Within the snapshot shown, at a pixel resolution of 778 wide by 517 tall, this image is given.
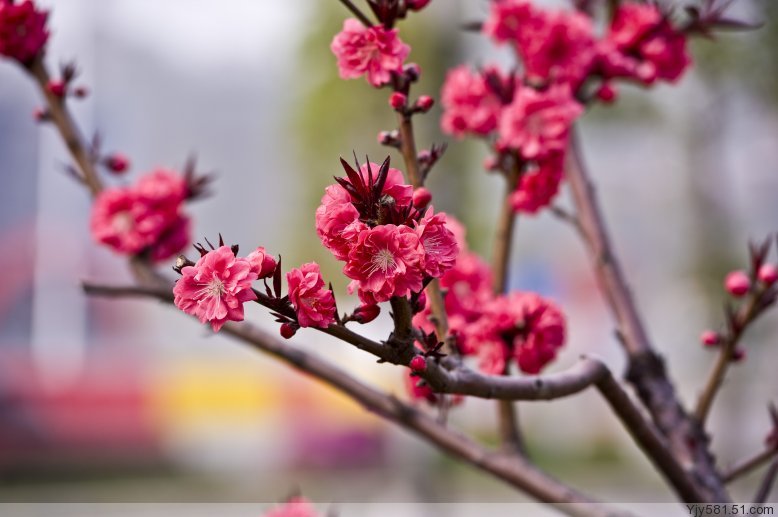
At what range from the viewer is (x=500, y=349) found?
2.69ft

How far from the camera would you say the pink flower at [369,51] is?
654 millimetres

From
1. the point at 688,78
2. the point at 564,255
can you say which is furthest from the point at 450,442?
the point at 564,255

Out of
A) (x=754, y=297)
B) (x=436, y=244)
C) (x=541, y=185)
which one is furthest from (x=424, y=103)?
(x=754, y=297)

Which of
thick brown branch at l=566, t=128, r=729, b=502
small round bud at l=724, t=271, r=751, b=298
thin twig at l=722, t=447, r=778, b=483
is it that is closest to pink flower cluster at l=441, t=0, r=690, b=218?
thick brown branch at l=566, t=128, r=729, b=502

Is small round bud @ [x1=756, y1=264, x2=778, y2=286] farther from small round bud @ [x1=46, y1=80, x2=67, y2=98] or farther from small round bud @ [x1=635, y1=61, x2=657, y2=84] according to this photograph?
small round bud @ [x1=46, y1=80, x2=67, y2=98]

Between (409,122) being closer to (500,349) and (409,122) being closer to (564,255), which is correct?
(500,349)

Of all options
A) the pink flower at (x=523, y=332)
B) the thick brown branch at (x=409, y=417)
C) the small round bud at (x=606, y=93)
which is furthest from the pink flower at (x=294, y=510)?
the small round bud at (x=606, y=93)

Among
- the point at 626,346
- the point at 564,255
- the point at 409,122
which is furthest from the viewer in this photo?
the point at 564,255

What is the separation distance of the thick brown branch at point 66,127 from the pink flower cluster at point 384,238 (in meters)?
0.63

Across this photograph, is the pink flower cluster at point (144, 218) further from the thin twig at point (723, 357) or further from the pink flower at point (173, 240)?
the thin twig at point (723, 357)

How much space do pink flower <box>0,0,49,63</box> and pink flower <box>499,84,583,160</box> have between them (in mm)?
497

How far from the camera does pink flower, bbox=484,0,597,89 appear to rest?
3.44ft

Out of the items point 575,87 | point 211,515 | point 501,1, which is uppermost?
point 501,1

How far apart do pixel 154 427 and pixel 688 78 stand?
173 inches
